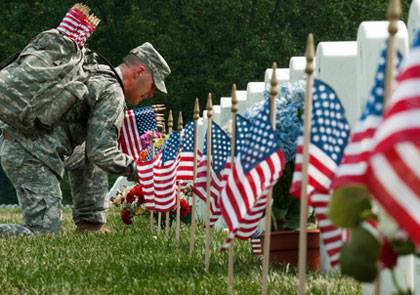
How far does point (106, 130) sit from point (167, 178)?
0.92 metres

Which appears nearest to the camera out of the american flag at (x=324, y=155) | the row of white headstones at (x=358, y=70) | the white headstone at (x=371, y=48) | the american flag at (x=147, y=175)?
the american flag at (x=324, y=155)

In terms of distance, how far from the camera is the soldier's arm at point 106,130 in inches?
404

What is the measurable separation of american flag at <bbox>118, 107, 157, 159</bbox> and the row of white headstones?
5.07 ft

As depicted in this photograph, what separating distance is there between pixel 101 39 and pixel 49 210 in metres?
24.4

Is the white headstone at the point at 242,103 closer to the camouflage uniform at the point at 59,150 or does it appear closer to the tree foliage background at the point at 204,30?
the camouflage uniform at the point at 59,150

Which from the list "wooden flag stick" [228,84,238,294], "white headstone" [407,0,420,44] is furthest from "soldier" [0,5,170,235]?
"white headstone" [407,0,420,44]

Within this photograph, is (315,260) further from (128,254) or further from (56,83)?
(56,83)

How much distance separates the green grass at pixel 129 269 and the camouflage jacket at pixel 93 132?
847 millimetres

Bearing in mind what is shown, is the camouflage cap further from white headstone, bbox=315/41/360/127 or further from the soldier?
white headstone, bbox=315/41/360/127

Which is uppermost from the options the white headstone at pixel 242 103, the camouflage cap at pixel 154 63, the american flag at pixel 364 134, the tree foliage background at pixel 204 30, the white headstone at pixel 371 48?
the tree foliage background at pixel 204 30

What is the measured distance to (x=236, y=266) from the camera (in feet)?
24.2

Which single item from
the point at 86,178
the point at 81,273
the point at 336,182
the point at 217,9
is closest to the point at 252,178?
the point at 336,182

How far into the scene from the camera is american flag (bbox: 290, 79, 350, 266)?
4.32 meters

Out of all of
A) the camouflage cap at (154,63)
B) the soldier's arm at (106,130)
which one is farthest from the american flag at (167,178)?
the camouflage cap at (154,63)
